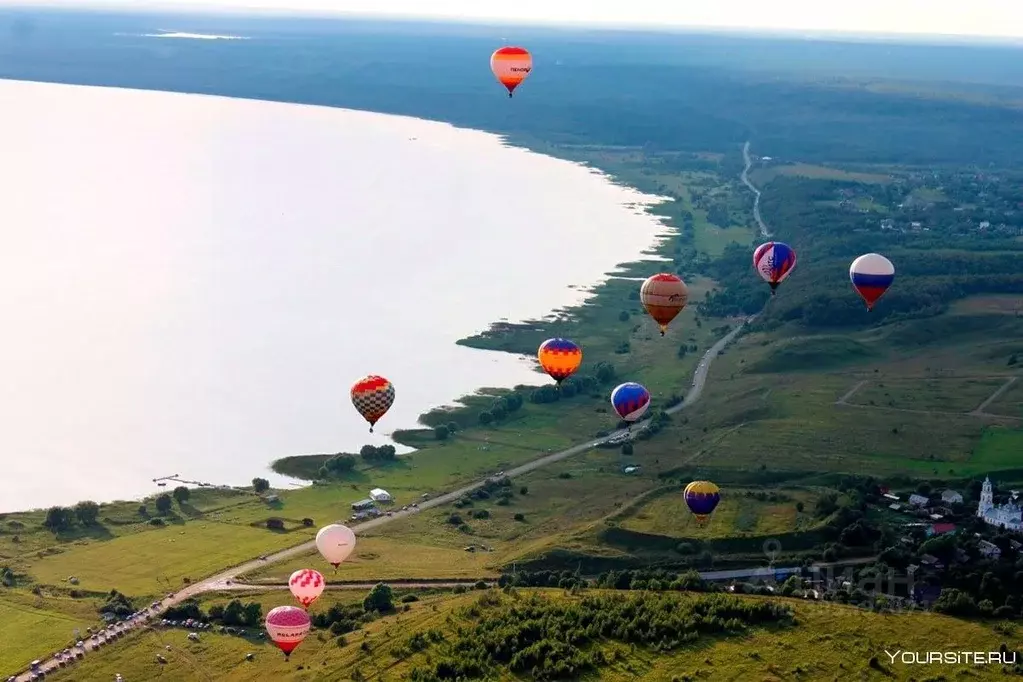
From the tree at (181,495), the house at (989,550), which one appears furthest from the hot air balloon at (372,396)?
the house at (989,550)

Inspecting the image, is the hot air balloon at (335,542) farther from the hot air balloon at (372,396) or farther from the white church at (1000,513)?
the white church at (1000,513)

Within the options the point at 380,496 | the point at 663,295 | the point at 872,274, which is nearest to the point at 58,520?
the point at 380,496

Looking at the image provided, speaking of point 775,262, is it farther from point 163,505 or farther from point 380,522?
point 163,505

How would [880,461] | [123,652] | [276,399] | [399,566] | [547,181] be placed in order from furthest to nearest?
[547,181] → [276,399] → [880,461] → [399,566] → [123,652]

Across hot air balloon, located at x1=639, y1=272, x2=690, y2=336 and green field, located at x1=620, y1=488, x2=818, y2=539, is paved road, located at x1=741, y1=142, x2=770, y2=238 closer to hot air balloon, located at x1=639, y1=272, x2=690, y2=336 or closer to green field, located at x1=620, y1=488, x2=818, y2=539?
hot air balloon, located at x1=639, y1=272, x2=690, y2=336

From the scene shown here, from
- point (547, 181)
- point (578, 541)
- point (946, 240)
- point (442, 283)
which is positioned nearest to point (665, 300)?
Answer: point (578, 541)

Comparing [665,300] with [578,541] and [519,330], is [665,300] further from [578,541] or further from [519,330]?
[519,330]
